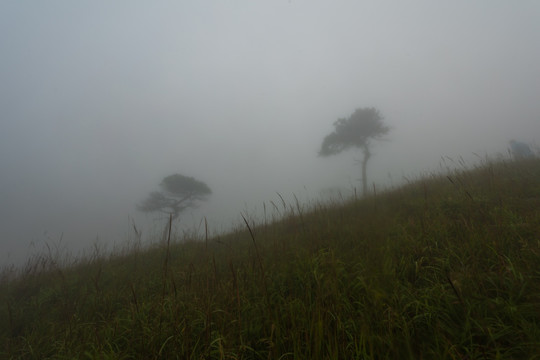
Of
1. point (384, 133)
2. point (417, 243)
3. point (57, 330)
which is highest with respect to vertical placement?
point (384, 133)

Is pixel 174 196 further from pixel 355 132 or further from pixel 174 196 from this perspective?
pixel 355 132

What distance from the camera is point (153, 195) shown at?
23.5 metres

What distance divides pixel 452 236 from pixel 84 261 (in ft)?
25.8

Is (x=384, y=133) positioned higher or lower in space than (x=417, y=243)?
higher

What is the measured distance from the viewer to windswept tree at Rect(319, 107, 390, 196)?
1867cm

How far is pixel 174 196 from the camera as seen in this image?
23844 mm

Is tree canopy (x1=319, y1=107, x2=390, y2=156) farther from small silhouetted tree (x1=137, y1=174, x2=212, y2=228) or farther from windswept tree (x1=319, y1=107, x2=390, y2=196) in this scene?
small silhouetted tree (x1=137, y1=174, x2=212, y2=228)

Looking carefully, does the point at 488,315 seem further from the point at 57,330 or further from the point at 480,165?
the point at 480,165

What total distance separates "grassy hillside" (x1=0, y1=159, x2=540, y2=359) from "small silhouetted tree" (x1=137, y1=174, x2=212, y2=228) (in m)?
21.1

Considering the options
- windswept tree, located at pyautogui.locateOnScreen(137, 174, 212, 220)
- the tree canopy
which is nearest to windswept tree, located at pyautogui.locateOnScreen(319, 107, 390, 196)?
the tree canopy

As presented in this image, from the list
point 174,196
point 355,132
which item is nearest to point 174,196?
point 174,196

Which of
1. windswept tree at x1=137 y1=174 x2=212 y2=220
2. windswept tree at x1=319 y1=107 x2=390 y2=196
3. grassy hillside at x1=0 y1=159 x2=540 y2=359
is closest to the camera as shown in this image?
grassy hillside at x1=0 y1=159 x2=540 y2=359

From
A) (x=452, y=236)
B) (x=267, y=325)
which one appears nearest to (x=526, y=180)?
(x=452, y=236)

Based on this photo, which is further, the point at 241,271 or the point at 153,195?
the point at 153,195
